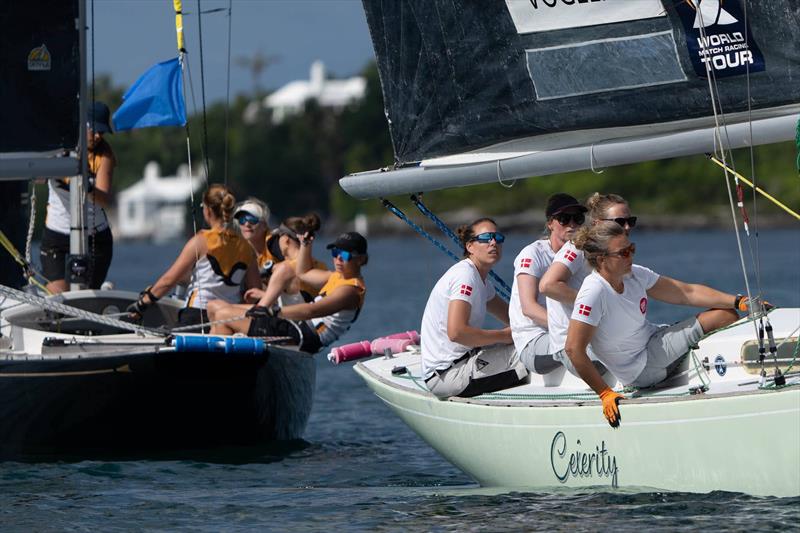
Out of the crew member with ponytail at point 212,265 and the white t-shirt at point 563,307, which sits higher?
the crew member with ponytail at point 212,265

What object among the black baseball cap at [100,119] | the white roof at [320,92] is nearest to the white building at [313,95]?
the white roof at [320,92]

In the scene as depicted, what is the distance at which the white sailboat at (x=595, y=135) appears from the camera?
7809 mm

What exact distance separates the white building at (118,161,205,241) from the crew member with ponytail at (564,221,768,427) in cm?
12551

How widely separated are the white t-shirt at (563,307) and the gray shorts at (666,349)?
0.45m

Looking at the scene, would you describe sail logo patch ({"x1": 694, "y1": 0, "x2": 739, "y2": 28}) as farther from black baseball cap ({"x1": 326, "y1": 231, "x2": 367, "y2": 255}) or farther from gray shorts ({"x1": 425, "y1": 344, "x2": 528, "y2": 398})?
black baseball cap ({"x1": 326, "y1": 231, "x2": 367, "y2": 255})

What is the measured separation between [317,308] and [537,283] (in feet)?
9.76

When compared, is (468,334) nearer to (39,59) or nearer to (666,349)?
(666,349)

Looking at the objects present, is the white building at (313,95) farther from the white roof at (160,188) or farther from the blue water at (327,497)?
the blue water at (327,497)

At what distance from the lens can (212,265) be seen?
1173 centimetres

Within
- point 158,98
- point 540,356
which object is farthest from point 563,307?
point 158,98

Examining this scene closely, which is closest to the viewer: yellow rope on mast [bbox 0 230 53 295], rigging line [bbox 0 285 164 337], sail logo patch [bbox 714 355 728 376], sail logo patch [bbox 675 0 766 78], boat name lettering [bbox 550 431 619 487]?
sail logo patch [bbox 714 355 728 376]

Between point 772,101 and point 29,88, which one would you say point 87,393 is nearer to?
point 29,88

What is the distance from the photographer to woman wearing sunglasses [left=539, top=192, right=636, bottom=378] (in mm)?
8148

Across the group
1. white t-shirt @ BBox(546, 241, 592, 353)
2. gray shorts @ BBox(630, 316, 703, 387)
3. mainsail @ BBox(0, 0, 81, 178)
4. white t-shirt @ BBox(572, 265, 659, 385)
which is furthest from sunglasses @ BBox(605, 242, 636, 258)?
mainsail @ BBox(0, 0, 81, 178)
